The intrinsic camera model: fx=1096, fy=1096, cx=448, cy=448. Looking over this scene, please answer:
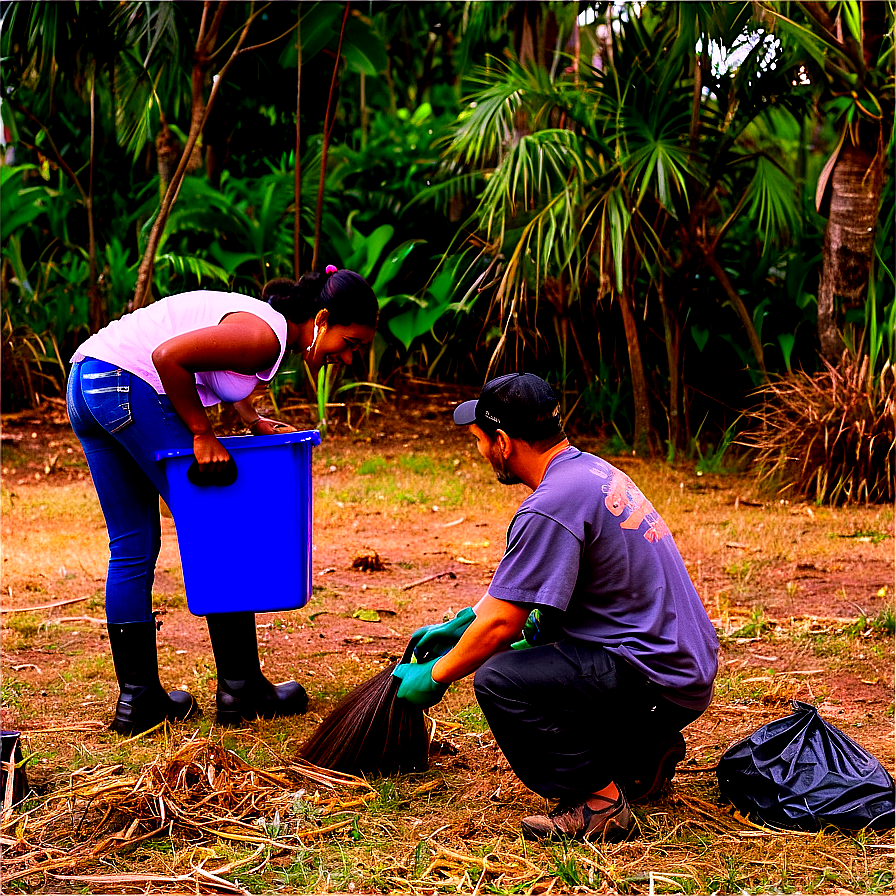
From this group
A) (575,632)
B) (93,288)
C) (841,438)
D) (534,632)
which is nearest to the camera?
(575,632)

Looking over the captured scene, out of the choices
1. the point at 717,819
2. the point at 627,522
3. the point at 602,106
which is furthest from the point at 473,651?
the point at 602,106

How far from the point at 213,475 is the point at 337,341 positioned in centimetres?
52

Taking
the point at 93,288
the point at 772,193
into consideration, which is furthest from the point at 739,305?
the point at 93,288

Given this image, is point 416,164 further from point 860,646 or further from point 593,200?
point 860,646

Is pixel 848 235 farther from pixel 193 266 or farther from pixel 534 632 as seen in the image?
pixel 534 632

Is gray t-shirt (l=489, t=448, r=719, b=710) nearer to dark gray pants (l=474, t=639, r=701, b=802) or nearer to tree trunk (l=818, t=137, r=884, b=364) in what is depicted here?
dark gray pants (l=474, t=639, r=701, b=802)

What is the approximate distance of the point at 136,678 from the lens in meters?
3.22

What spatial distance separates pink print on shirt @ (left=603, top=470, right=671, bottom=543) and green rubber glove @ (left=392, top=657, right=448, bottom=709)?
21.7 inches

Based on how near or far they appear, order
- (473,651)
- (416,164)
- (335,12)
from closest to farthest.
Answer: (473,651), (335,12), (416,164)

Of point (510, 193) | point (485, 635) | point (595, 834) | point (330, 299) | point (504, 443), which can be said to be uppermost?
point (510, 193)

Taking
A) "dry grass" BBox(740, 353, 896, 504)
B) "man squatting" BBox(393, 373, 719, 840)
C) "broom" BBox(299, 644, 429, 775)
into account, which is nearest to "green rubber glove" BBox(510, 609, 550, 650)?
"man squatting" BBox(393, 373, 719, 840)

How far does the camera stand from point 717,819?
8.75ft

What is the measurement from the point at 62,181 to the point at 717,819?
813 centimetres

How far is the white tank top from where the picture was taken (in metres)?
3.08
